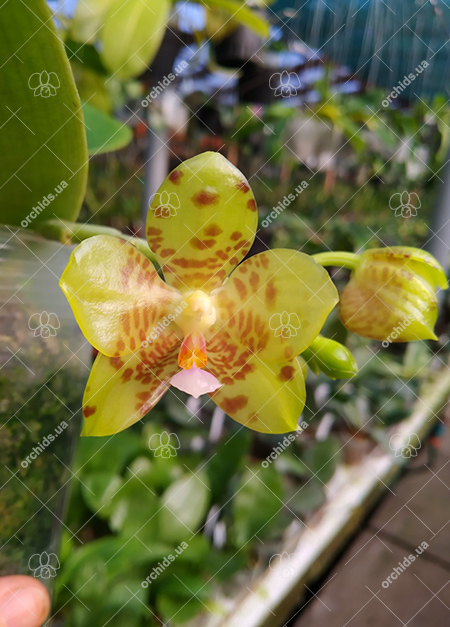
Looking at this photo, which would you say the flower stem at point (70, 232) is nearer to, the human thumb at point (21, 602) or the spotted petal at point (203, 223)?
the spotted petal at point (203, 223)

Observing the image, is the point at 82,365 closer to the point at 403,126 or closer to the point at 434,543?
the point at 434,543

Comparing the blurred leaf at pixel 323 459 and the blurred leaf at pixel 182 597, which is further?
the blurred leaf at pixel 323 459

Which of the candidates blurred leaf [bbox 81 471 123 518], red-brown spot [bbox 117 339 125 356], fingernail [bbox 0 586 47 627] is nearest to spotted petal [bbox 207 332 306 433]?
red-brown spot [bbox 117 339 125 356]

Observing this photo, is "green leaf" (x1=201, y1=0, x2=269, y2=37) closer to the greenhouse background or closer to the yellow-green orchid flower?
the greenhouse background

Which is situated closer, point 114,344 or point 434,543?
point 114,344

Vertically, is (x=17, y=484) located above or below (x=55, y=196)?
below

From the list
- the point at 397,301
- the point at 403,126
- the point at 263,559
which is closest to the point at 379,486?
the point at 263,559

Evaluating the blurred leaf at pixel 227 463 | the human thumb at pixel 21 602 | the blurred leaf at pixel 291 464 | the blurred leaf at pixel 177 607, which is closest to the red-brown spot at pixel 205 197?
the human thumb at pixel 21 602
